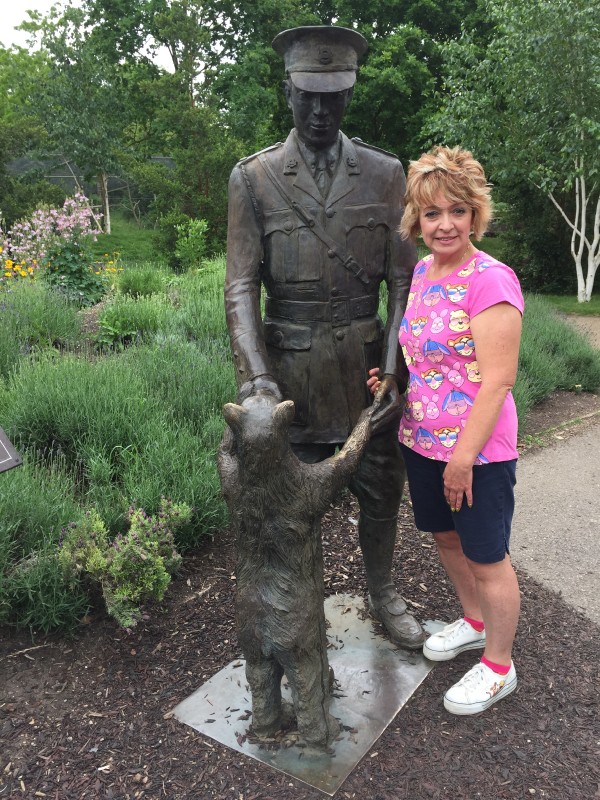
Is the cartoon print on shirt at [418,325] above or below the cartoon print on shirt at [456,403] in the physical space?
above

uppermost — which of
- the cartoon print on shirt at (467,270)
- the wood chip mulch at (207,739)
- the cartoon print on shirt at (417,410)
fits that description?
the cartoon print on shirt at (467,270)

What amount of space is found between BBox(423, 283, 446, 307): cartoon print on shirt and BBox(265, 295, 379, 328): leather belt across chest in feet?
0.87

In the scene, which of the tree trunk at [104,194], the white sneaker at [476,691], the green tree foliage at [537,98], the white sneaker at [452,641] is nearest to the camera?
the white sneaker at [476,691]

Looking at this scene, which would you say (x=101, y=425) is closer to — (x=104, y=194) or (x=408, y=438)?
(x=408, y=438)

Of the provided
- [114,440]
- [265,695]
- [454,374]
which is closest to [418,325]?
[454,374]

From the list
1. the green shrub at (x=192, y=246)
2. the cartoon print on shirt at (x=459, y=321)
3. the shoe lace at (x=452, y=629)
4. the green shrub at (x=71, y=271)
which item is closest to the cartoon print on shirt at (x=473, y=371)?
the cartoon print on shirt at (x=459, y=321)

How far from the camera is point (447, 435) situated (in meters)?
2.18

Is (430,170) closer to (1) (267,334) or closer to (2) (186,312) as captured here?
(1) (267,334)

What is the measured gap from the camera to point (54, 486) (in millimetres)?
3484

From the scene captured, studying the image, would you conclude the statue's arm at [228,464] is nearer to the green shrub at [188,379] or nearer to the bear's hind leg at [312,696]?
the bear's hind leg at [312,696]

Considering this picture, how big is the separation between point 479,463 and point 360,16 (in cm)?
1980

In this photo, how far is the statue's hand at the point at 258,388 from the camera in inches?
79.0

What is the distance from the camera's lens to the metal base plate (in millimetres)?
2209

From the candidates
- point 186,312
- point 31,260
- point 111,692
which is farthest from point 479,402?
point 31,260
